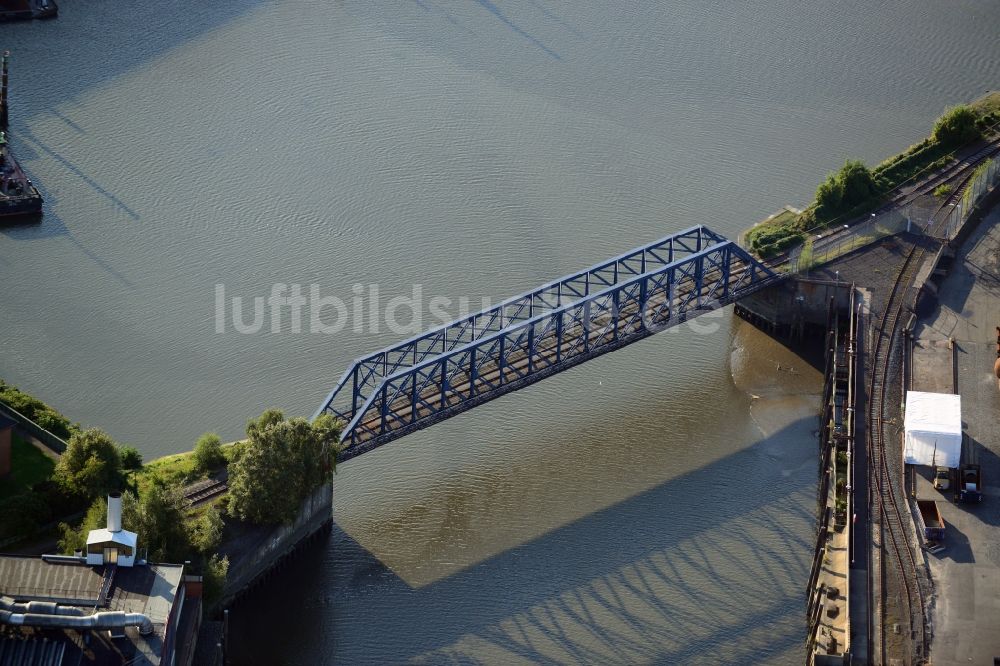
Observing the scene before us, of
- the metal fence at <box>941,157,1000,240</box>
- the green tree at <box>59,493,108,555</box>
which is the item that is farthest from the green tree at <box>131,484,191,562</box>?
the metal fence at <box>941,157,1000,240</box>

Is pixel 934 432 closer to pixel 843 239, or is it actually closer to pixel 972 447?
pixel 972 447

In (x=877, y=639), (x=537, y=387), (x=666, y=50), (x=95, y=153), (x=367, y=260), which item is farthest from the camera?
(x=666, y=50)

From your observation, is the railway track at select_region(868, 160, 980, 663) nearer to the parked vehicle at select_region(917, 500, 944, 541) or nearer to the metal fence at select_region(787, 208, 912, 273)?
the parked vehicle at select_region(917, 500, 944, 541)

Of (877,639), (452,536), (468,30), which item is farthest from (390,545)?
(468,30)

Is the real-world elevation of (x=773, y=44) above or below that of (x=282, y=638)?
above

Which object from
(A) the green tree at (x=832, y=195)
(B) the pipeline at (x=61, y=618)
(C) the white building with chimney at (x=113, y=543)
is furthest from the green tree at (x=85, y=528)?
(A) the green tree at (x=832, y=195)

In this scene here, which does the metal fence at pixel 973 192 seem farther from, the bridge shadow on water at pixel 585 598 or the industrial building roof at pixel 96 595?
the industrial building roof at pixel 96 595

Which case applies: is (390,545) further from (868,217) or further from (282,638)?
(868,217)

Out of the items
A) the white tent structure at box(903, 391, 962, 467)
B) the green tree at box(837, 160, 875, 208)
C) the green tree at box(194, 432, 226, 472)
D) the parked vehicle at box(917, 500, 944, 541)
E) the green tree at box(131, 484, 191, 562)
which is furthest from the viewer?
the green tree at box(837, 160, 875, 208)

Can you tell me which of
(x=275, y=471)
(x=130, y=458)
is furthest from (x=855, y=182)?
(x=130, y=458)
